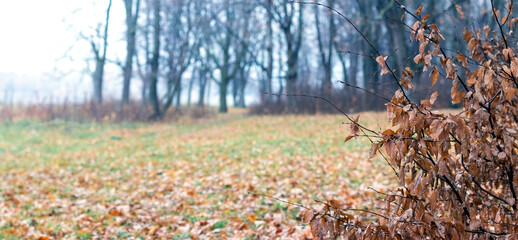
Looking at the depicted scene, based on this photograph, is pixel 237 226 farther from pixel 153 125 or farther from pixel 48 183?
pixel 153 125

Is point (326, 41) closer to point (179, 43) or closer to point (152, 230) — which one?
point (179, 43)

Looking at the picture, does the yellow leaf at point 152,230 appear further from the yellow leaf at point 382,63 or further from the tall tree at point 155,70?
the tall tree at point 155,70

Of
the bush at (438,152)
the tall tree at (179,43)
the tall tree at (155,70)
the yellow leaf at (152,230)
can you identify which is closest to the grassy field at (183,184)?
the yellow leaf at (152,230)

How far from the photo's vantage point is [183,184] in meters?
8.10

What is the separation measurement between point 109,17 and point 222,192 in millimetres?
17221

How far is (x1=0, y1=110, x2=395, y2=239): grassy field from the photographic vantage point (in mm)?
5418

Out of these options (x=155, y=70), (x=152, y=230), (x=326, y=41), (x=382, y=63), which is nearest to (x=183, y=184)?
(x=152, y=230)

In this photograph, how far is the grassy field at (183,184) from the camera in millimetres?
5418

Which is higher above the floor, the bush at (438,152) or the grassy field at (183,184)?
the bush at (438,152)

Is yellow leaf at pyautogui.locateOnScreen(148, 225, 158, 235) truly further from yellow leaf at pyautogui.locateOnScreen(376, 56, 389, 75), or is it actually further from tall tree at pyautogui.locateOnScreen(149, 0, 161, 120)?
tall tree at pyautogui.locateOnScreen(149, 0, 161, 120)

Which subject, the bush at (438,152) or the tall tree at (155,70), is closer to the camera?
the bush at (438,152)

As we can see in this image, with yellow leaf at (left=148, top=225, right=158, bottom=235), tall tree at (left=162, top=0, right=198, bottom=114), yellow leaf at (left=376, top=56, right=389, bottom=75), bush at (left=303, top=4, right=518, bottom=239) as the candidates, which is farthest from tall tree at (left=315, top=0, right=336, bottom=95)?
yellow leaf at (left=376, top=56, right=389, bottom=75)

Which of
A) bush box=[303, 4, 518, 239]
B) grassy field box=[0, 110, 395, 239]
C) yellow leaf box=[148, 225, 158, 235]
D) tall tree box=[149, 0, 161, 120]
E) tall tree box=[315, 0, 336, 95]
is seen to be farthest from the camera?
tall tree box=[149, 0, 161, 120]

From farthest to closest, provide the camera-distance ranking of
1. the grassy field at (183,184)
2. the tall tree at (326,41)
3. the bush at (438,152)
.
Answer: the tall tree at (326,41), the grassy field at (183,184), the bush at (438,152)
